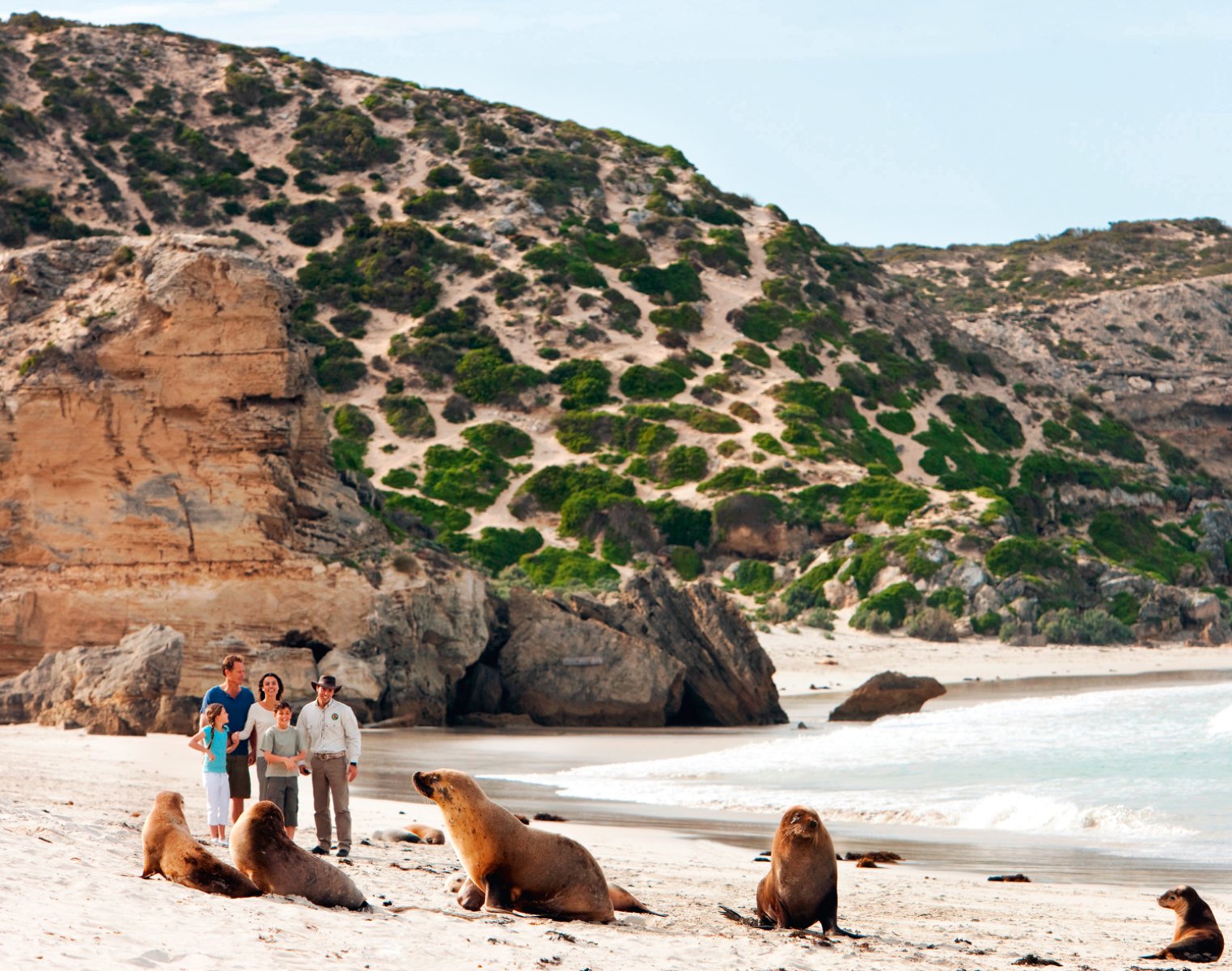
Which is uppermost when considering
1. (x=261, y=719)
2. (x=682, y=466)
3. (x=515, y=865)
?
(x=682, y=466)

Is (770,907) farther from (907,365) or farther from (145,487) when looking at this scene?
(907,365)

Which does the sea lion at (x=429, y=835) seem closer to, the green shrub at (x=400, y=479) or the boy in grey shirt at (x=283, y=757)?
the boy in grey shirt at (x=283, y=757)

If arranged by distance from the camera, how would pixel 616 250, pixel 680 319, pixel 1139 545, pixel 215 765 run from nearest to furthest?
pixel 215 765 < pixel 1139 545 < pixel 680 319 < pixel 616 250

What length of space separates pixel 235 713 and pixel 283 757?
1.35 ft

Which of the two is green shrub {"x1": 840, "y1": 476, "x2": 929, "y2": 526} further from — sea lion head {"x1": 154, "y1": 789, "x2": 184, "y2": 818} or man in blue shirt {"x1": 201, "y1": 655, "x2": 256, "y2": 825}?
sea lion head {"x1": 154, "y1": 789, "x2": 184, "y2": 818}

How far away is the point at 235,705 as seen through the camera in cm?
903

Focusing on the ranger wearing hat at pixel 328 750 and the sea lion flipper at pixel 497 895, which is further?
the ranger wearing hat at pixel 328 750

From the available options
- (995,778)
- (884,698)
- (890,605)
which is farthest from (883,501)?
(995,778)

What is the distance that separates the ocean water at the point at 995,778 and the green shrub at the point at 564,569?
19532 millimetres

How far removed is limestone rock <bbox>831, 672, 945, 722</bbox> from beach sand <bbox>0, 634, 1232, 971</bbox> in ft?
31.1

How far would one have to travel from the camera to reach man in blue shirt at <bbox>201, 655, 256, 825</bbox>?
899 cm

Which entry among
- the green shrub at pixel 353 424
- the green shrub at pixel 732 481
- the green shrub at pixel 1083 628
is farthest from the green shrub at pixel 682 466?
the green shrub at pixel 1083 628

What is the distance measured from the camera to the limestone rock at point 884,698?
21562 millimetres

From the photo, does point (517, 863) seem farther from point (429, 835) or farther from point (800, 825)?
point (429, 835)
